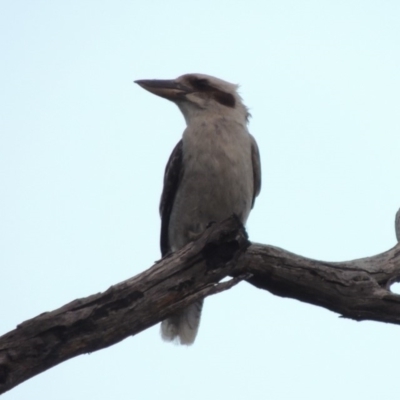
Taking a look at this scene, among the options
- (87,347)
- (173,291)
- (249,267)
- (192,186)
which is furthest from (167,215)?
(87,347)

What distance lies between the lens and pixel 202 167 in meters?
7.20

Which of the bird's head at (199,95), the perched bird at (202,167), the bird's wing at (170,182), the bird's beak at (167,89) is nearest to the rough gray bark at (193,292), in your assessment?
the perched bird at (202,167)

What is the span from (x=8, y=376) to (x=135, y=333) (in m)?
0.97

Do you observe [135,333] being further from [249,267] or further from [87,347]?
[249,267]

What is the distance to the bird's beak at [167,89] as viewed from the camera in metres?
7.86

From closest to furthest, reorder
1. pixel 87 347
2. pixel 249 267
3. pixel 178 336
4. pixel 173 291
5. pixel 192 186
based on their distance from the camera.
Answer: pixel 87 347, pixel 173 291, pixel 249 267, pixel 192 186, pixel 178 336

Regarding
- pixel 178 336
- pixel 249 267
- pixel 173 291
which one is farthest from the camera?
pixel 178 336

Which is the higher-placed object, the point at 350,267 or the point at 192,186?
the point at 192,186

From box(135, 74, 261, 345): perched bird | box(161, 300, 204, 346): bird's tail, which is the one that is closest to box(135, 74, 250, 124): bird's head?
box(135, 74, 261, 345): perched bird

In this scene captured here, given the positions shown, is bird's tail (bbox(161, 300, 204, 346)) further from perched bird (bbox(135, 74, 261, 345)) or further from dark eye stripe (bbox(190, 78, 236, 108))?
dark eye stripe (bbox(190, 78, 236, 108))

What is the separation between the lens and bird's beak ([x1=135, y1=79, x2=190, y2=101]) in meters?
7.86

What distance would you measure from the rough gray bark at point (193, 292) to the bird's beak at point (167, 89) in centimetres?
206

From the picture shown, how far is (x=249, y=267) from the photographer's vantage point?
637 centimetres

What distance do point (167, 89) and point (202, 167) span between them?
1074 mm
